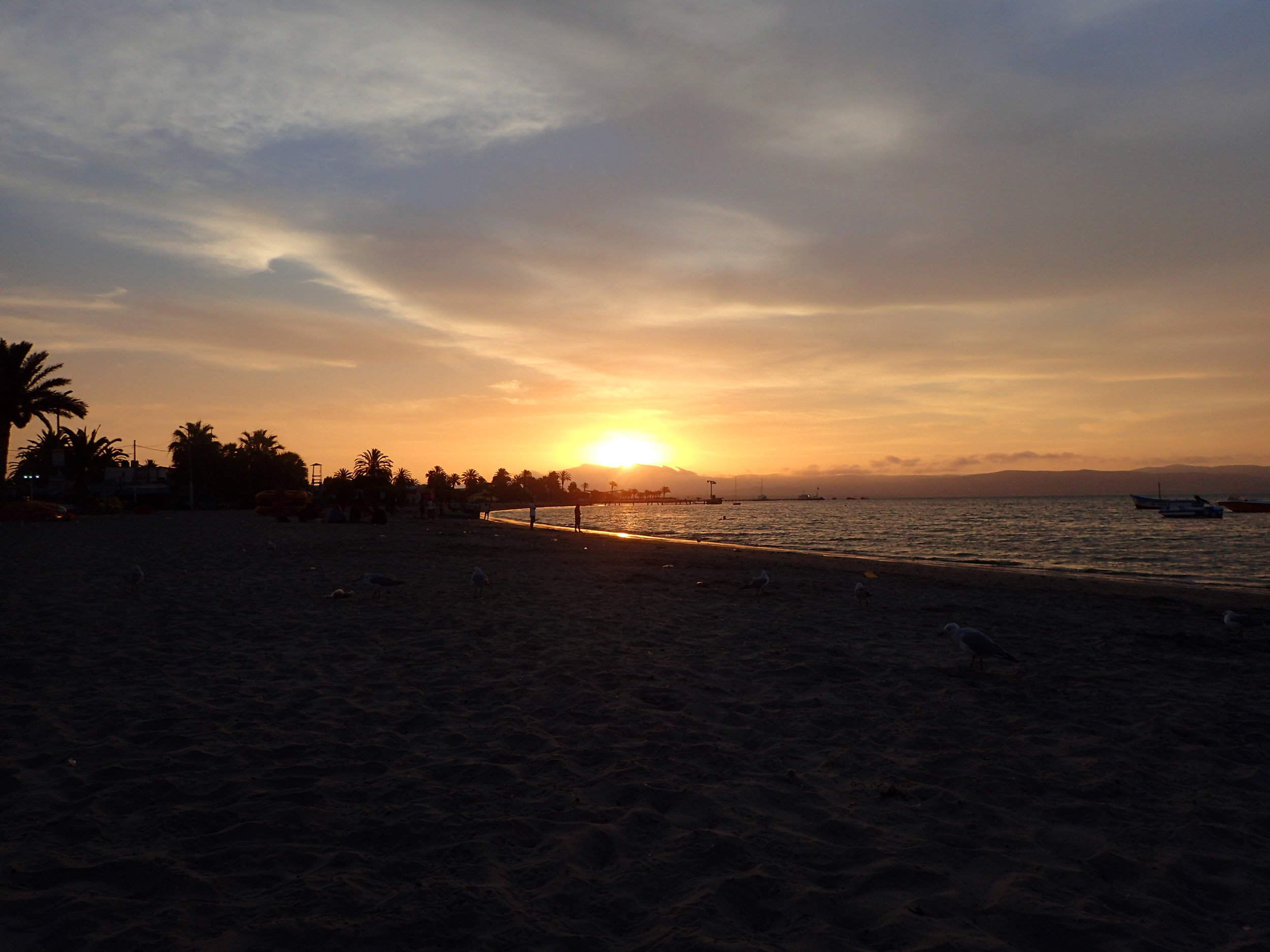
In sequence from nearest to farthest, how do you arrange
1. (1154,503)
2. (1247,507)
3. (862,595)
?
(862,595), (1247,507), (1154,503)

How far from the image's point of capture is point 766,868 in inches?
166

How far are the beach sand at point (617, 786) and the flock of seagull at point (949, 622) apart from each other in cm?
35

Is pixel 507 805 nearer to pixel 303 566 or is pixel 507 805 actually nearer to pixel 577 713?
pixel 577 713

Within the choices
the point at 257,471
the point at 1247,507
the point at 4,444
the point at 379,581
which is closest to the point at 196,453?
the point at 257,471

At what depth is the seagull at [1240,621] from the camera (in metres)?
11.6

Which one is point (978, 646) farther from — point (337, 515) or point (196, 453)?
point (196, 453)

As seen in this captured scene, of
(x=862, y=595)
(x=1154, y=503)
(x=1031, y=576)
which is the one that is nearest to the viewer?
(x=862, y=595)

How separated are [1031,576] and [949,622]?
13.5m

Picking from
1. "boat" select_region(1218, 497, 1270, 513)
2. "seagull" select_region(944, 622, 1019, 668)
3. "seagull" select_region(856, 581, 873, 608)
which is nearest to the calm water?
"boat" select_region(1218, 497, 1270, 513)

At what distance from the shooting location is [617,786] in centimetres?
A: 537

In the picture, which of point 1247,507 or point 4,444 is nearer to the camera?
point 4,444

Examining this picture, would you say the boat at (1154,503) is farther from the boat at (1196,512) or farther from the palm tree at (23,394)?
the palm tree at (23,394)

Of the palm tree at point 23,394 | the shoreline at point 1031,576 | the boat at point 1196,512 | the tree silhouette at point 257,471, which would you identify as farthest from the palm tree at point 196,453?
the boat at point 1196,512

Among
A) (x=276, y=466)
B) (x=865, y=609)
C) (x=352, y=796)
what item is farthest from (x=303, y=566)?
(x=276, y=466)
